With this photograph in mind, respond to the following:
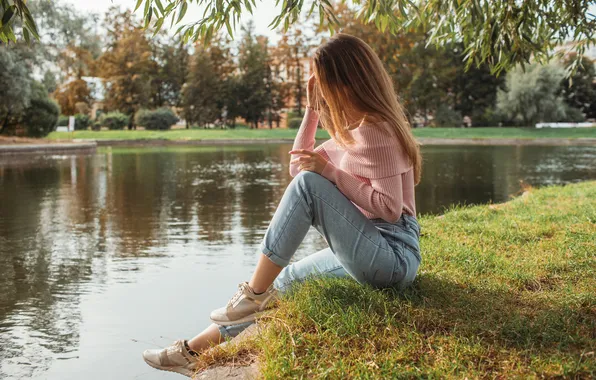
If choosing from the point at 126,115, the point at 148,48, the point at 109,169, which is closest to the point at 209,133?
the point at 126,115

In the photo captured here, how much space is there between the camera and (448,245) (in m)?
4.43

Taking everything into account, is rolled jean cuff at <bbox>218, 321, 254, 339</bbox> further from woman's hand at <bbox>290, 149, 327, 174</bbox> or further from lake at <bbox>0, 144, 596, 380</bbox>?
woman's hand at <bbox>290, 149, 327, 174</bbox>

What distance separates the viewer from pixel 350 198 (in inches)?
106

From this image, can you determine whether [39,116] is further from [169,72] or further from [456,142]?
[169,72]

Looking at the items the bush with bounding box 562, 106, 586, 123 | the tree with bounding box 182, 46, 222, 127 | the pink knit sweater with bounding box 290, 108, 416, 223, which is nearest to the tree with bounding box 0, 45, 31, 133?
the tree with bounding box 182, 46, 222, 127

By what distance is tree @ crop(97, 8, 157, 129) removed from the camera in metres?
47.1

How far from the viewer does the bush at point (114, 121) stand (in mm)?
43094

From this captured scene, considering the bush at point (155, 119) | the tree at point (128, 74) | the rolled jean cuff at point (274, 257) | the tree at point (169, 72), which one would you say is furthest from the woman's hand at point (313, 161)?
the tree at point (169, 72)

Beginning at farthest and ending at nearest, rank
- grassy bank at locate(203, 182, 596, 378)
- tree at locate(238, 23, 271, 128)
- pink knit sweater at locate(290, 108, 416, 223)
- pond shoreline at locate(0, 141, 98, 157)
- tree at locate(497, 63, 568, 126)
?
tree at locate(238, 23, 271, 128)
tree at locate(497, 63, 568, 126)
pond shoreline at locate(0, 141, 98, 157)
pink knit sweater at locate(290, 108, 416, 223)
grassy bank at locate(203, 182, 596, 378)

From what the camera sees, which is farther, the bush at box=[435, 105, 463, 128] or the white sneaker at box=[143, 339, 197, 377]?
the bush at box=[435, 105, 463, 128]

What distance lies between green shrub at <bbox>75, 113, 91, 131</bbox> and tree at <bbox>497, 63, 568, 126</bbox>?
2750 cm

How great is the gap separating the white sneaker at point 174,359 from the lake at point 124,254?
35 cm

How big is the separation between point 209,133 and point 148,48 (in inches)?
532

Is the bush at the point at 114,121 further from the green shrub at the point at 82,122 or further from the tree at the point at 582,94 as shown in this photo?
the tree at the point at 582,94
